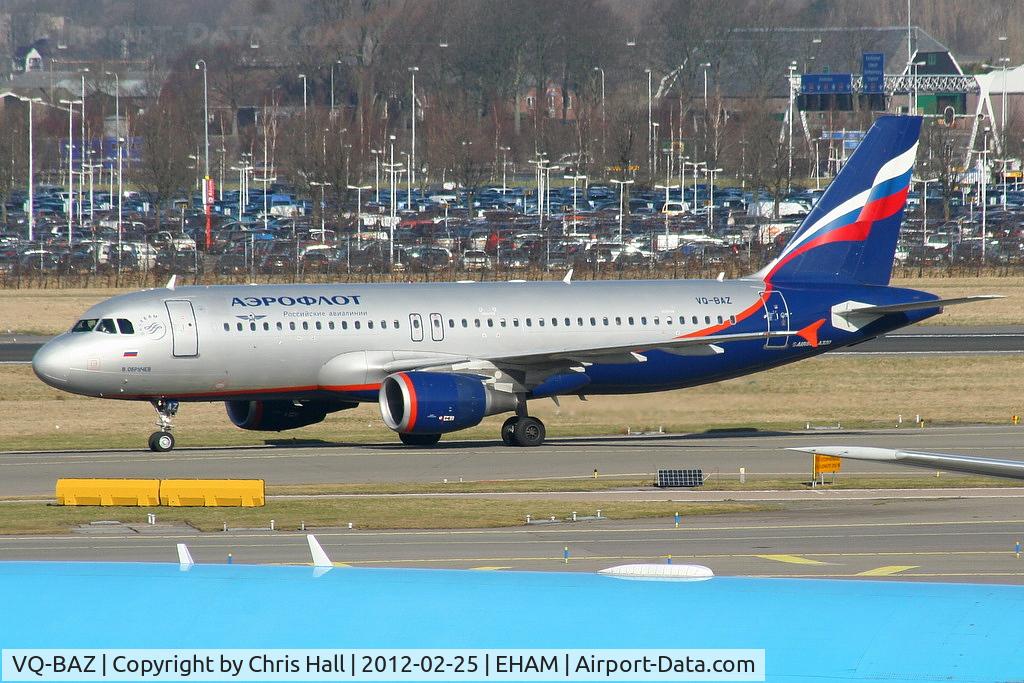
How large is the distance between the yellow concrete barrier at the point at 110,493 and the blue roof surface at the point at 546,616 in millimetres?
20069

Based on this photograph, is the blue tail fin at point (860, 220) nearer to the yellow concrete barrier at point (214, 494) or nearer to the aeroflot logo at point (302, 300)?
the aeroflot logo at point (302, 300)

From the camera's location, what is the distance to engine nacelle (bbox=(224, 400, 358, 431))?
4175cm

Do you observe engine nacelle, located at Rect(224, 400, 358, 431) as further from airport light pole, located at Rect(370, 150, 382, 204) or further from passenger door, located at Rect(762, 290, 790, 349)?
airport light pole, located at Rect(370, 150, 382, 204)

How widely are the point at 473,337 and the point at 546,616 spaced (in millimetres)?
30562

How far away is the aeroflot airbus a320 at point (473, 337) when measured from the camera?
128 feet

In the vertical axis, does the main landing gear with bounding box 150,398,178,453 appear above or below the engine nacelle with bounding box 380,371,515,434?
below

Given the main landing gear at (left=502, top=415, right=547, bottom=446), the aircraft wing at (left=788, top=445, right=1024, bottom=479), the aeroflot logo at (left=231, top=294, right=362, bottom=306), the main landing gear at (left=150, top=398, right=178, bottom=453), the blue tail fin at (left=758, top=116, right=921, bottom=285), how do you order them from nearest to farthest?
the aircraft wing at (left=788, top=445, right=1024, bottom=479)
the aeroflot logo at (left=231, top=294, right=362, bottom=306)
the main landing gear at (left=150, top=398, right=178, bottom=453)
the main landing gear at (left=502, top=415, right=547, bottom=446)
the blue tail fin at (left=758, top=116, right=921, bottom=285)

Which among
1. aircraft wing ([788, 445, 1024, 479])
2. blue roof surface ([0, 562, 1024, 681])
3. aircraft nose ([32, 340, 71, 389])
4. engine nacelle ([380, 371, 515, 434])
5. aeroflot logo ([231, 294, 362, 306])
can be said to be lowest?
engine nacelle ([380, 371, 515, 434])

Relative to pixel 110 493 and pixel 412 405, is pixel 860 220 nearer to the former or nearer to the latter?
pixel 412 405

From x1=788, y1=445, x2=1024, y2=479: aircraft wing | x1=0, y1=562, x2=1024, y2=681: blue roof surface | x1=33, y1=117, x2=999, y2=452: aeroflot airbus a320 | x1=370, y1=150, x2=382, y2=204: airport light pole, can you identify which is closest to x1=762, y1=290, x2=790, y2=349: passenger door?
x1=33, y1=117, x2=999, y2=452: aeroflot airbus a320

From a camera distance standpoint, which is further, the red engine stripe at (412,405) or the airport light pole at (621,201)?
the airport light pole at (621,201)

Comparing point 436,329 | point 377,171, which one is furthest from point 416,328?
point 377,171

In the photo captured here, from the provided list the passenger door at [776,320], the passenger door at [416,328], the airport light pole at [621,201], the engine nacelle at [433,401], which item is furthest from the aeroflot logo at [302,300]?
the airport light pole at [621,201]

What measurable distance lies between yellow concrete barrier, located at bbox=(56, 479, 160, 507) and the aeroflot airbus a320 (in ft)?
25.2
